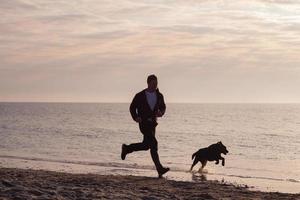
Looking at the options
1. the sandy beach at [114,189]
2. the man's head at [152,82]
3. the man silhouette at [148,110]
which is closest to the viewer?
the sandy beach at [114,189]

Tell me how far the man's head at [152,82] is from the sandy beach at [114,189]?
74.1 inches

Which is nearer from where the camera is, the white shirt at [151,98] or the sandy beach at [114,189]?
the sandy beach at [114,189]

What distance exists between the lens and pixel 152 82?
38.0 feet

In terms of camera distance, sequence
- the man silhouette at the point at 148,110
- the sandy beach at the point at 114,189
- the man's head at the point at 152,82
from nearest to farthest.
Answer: the sandy beach at the point at 114,189, the man's head at the point at 152,82, the man silhouette at the point at 148,110

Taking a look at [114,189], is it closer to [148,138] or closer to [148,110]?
[148,138]

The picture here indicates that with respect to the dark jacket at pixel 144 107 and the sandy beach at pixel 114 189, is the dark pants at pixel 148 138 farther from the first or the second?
the sandy beach at pixel 114 189

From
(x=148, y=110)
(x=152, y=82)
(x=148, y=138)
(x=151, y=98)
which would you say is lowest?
(x=148, y=138)

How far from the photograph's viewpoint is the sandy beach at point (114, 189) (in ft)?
29.2

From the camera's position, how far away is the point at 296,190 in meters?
13.1

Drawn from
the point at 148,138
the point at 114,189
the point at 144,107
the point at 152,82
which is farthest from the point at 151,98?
the point at 114,189

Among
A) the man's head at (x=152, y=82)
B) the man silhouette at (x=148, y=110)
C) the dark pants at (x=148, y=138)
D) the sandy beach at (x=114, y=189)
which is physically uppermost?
the man's head at (x=152, y=82)

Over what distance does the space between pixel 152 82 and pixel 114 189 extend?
102 inches

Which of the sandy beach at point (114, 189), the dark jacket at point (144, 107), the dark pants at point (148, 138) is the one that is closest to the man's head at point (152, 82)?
the dark jacket at point (144, 107)

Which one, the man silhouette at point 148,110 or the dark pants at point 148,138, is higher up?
the man silhouette at point 148,110
